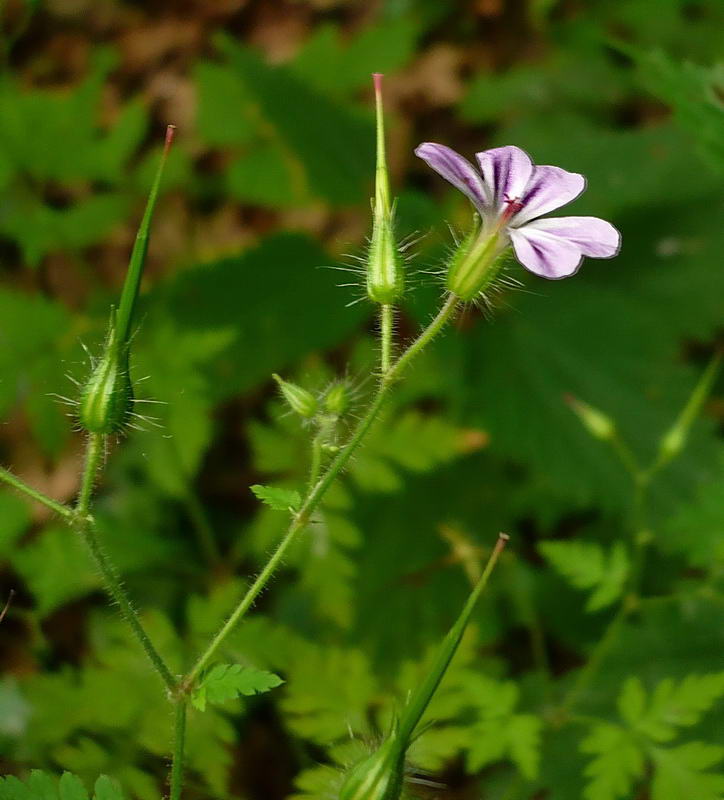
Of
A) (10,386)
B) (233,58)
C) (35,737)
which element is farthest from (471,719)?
(233,58)

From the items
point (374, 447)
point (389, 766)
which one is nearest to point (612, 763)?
point (389, 766)

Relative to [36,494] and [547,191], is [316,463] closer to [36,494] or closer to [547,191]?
[36,494]

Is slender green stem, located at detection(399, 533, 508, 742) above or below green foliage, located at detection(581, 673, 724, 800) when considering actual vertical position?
above

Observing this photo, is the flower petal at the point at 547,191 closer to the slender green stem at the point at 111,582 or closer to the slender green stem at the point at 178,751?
the slender green stem at the point at 111,582

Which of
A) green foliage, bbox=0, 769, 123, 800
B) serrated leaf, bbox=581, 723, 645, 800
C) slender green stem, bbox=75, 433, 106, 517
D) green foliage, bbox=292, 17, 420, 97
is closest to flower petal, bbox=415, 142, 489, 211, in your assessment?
slender green stem, bbox=75, 433, 106, 517

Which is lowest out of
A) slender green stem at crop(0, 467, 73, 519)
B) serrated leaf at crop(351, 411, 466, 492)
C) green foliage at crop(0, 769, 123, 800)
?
green foliage at crop(0, 769, 123, 800)

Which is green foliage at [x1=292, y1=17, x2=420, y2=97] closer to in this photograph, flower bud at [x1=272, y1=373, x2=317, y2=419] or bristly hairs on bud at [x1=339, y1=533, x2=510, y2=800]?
flower bud at [x1=272, y1=373, x2=317, y2=419]
